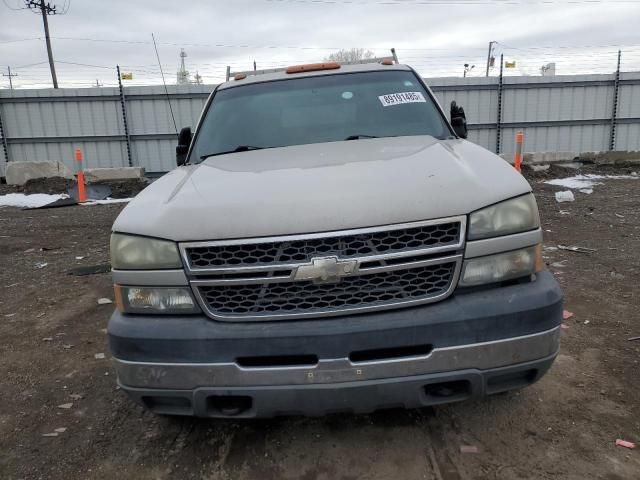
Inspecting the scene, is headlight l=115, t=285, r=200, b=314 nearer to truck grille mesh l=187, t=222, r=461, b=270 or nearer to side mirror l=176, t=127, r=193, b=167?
truck grille mesh l=187, t=222, r=461, b=270

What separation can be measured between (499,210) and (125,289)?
1684 mm

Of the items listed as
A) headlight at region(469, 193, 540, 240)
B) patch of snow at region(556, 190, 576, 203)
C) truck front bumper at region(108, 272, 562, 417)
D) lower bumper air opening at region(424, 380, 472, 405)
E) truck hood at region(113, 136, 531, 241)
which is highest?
truck hood at region(113, 136, 531, 241)

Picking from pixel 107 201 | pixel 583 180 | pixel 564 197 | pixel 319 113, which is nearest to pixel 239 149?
pixel 319 113

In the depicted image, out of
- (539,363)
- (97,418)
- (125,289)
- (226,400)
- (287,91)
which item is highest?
(287,91)

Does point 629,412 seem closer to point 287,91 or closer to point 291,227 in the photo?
point 291,227

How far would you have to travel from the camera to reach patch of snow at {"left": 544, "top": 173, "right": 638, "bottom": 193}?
38.2 feet

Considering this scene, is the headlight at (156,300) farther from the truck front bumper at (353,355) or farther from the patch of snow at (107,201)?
the patch of snow at (107,201)

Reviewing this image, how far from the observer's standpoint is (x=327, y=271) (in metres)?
2.05

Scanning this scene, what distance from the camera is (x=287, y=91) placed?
3.75m

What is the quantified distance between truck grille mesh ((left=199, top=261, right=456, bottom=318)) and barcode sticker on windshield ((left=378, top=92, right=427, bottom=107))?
175cm

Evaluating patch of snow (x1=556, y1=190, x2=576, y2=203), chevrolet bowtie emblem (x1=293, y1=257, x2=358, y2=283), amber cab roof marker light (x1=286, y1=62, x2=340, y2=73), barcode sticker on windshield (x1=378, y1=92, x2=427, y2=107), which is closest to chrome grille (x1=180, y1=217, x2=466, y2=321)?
chevrolet bowtie emblem (x1=293, y1=257, x2=358, y2=283)

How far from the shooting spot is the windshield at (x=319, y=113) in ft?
11.1

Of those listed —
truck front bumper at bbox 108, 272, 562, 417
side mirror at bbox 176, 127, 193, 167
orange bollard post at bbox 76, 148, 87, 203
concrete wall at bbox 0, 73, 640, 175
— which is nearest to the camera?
truck front bumper at bbox 108, 272, 562, 417

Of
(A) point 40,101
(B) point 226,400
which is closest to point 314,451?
(B) point 226,400
